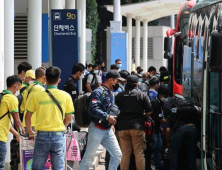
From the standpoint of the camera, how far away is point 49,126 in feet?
29.6

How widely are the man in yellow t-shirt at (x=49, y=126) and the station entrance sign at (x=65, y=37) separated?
6.29 metres

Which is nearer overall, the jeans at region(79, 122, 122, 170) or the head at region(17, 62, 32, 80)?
the jeans at region(79, 122, 122, 170)

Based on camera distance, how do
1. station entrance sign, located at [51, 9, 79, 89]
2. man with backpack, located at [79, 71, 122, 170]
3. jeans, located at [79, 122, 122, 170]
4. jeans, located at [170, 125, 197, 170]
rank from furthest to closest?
station entrance sign, located at [51, 9, 79, 89]
jeans, located at [170, 125, 197, 170]
jeans, located at [79, 122, 122, 170]
man with backpack, located at [79, 71, 122, 170]

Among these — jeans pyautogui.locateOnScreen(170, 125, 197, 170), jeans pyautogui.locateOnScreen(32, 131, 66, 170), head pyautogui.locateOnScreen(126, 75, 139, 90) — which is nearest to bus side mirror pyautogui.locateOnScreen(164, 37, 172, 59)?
head pyautogui.locateOnScreen(126, 75, 139, 90)

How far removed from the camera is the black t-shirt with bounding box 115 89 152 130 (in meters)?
11.6

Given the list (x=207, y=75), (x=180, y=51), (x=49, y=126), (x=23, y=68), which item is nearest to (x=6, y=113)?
(x=49, y=126)

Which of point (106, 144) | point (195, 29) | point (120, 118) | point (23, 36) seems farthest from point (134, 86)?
point (23, 36)

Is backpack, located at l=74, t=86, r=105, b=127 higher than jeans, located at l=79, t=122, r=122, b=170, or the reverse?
backpack, located at l=74, t=86, r=105, b=127

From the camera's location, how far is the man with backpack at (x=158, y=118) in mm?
12641

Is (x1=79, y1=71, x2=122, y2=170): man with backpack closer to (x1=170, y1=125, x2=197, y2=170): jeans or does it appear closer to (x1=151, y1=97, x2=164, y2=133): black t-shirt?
(x1=170, y1=125, x2=197, y2=170): jeans

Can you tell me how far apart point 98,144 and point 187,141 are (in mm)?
1705

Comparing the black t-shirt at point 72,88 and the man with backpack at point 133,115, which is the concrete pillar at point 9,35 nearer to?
the black t-shirt at point 72,88

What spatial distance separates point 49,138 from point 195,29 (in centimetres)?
529

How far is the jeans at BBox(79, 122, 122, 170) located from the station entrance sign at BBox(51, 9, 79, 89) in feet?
16.4
